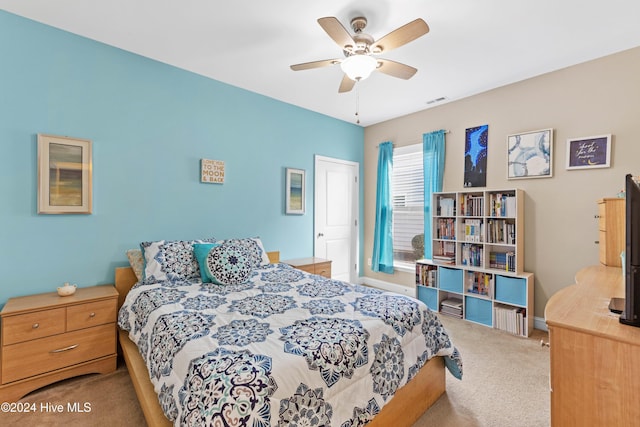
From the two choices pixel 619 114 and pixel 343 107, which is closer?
pixel 619 114

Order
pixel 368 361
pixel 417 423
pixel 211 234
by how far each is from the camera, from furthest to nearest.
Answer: pixel 211 234 < pixel 417 423 < pixel 368 361

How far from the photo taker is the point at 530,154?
318 cm

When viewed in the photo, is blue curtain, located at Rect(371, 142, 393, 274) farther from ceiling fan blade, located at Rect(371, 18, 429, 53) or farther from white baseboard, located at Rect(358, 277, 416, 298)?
ceiling fan blade, located at Rect(371, 18, 429, 53)

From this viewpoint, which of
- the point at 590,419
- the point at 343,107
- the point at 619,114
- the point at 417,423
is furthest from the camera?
the point at 343,107

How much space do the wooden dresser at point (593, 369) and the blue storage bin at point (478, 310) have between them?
7.55ft

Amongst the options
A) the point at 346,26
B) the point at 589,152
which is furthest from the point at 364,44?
the point at 589,152

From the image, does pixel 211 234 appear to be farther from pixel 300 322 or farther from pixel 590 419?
pixel 590 419

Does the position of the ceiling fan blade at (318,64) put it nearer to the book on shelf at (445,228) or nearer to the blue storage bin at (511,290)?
the book on shelf at (445,228)

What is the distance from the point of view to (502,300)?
10.3 feet

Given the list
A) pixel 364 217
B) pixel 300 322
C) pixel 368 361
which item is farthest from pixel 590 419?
pixel 364 217

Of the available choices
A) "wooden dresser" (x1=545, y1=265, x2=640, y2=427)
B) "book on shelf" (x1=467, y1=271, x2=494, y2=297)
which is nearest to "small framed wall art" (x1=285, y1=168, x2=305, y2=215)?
"book on shelf" (x1=467, y1=271, x2=494, y2=297)

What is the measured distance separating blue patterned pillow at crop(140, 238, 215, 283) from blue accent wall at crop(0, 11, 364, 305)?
1.09 feet

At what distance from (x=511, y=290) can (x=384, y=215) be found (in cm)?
199

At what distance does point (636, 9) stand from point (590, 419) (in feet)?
9.00
